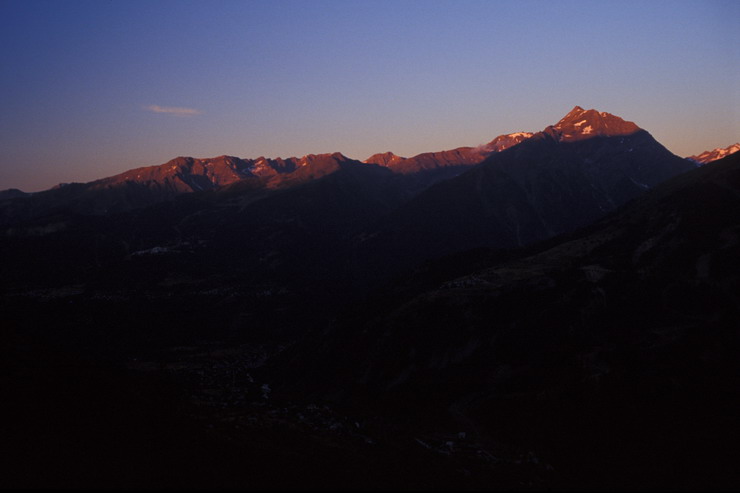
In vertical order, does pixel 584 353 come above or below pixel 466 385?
above

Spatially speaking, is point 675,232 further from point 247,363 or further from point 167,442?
point 167,442

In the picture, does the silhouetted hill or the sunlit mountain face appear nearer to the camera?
the sunlit mountain face

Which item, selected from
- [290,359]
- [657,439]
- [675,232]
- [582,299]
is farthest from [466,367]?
[675,232]

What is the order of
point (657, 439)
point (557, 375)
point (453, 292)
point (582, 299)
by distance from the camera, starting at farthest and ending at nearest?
point (453, 292)
point (582, 299)
point (557, 375)
point (657, 439)

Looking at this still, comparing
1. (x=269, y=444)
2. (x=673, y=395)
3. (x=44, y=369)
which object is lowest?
(x=673, y=395)

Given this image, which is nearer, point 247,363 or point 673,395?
point 673,395

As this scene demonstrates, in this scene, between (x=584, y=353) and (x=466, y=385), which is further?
(x=466, y=385)

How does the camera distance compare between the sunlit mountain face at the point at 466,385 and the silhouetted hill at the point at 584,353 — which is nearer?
the sunlit mountain face at the point at 466,385

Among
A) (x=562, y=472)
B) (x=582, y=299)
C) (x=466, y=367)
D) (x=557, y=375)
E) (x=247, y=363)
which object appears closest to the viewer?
(x=562, y=472)

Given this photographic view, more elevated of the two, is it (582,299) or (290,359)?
(582,299)
